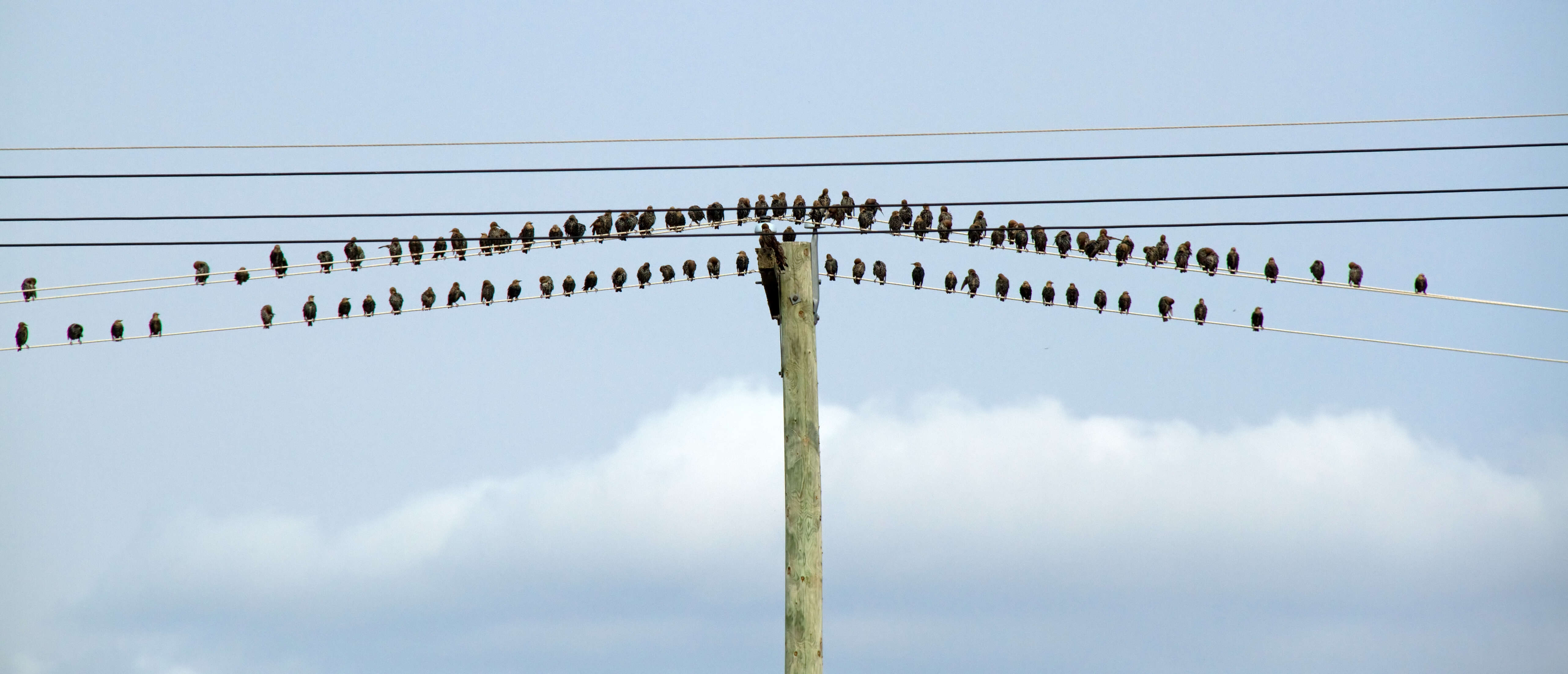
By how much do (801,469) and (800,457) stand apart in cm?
11

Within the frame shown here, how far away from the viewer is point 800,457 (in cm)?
1417

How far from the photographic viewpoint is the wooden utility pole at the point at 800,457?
13.9 metres

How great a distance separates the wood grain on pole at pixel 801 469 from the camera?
13852 mm

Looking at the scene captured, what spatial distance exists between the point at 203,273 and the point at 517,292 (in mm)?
4412

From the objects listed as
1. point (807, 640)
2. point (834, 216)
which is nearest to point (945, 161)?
point (834, 216)

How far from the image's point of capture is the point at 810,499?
1413 cm

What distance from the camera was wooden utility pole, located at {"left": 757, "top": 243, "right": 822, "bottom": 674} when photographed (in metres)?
13.9

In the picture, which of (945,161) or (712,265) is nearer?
(945,161)

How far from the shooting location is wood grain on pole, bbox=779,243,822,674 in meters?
13.9

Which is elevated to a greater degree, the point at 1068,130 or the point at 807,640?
the point at 1068,130

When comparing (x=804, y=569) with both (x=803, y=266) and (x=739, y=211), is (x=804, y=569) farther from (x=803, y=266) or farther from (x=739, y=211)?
(x=739, y=211)

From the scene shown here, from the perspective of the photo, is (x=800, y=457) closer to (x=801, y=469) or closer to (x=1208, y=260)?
(x=801, y=469)

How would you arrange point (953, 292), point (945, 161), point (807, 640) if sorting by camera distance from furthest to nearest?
point (953, 292) < point (945, 161) < point (807, 640)

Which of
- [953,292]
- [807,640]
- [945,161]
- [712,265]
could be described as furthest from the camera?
[712,265]
